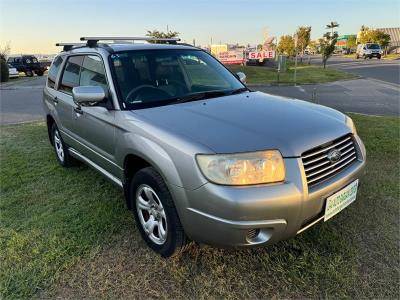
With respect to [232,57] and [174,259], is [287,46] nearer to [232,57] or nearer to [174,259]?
[232,57]

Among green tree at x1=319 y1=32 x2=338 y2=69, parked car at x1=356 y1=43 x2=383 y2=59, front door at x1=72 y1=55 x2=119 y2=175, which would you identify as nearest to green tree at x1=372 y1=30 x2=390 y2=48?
parked car at x1=356 y1=43 x2=383 y2=59

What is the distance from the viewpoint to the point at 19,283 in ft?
8.55

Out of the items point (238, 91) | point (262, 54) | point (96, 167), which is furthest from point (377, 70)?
point (96, 167)

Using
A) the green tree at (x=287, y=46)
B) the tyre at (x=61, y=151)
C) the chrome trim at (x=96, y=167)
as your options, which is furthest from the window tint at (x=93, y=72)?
the green tree at (x=287, y=46)

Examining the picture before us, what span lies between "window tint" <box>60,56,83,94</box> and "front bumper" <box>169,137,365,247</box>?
239 cm

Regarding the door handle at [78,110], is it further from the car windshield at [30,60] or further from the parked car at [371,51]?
the parked car at [371,51]

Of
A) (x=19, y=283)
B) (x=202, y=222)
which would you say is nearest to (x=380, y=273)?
(x=202, y=222)

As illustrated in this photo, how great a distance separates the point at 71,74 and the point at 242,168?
2975 millimetres

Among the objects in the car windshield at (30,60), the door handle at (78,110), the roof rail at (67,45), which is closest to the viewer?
the door handle at (78,110)

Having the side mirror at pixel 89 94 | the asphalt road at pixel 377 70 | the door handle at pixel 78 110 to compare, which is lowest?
the asphalt road at pixel 377 70

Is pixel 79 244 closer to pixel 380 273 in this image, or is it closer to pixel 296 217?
pixel 296 217

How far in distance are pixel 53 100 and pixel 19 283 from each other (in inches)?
109

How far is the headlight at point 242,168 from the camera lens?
2.23 m

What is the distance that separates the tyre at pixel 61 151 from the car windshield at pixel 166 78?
187cm
